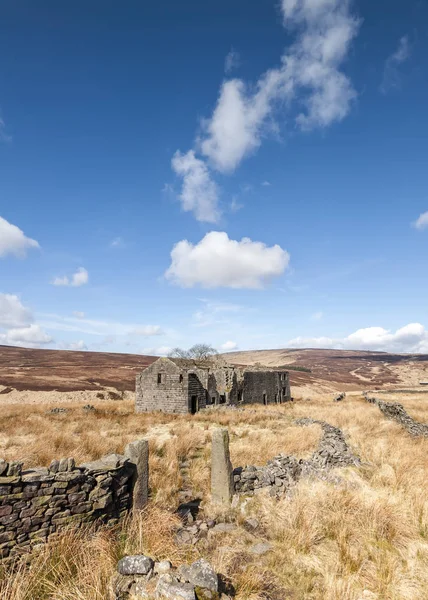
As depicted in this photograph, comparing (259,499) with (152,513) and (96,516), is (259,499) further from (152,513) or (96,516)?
(96,516)

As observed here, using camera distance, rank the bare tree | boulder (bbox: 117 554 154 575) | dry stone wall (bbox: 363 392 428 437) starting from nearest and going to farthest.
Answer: boulder (bbox: 117 554 154 575) → dry stone wall (bbox: 363 392 428 437) → the bare tree

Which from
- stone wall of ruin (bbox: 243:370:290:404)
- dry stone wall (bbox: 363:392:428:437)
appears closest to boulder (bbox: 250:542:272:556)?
dry stone wall (bbox: 363:392:428:437)

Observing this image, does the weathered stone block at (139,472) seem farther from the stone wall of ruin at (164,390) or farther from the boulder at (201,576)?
the stone wall of ruin at (164,390)

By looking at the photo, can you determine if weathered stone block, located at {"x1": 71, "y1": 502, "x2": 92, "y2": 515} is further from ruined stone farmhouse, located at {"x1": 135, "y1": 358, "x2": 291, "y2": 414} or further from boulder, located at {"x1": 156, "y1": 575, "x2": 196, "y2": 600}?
ruined stone farmhouse, located at {"x1": 135, "y1": 358, "x2": 291, "y2": 414}

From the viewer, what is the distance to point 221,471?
7.62 meters

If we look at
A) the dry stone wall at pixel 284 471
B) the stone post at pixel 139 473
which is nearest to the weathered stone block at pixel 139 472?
the stone post at pixel 139 473

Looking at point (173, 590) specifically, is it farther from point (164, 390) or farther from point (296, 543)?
point (164, 390)

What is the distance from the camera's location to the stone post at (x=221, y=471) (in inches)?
297

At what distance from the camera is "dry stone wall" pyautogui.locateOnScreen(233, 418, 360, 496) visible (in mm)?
8062

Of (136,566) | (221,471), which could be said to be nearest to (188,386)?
(221,471)

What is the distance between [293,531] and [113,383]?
46.4 m

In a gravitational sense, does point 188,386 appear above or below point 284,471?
above

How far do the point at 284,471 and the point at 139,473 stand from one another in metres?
4.01

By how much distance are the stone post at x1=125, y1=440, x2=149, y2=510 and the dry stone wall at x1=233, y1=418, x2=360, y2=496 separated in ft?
8.31
